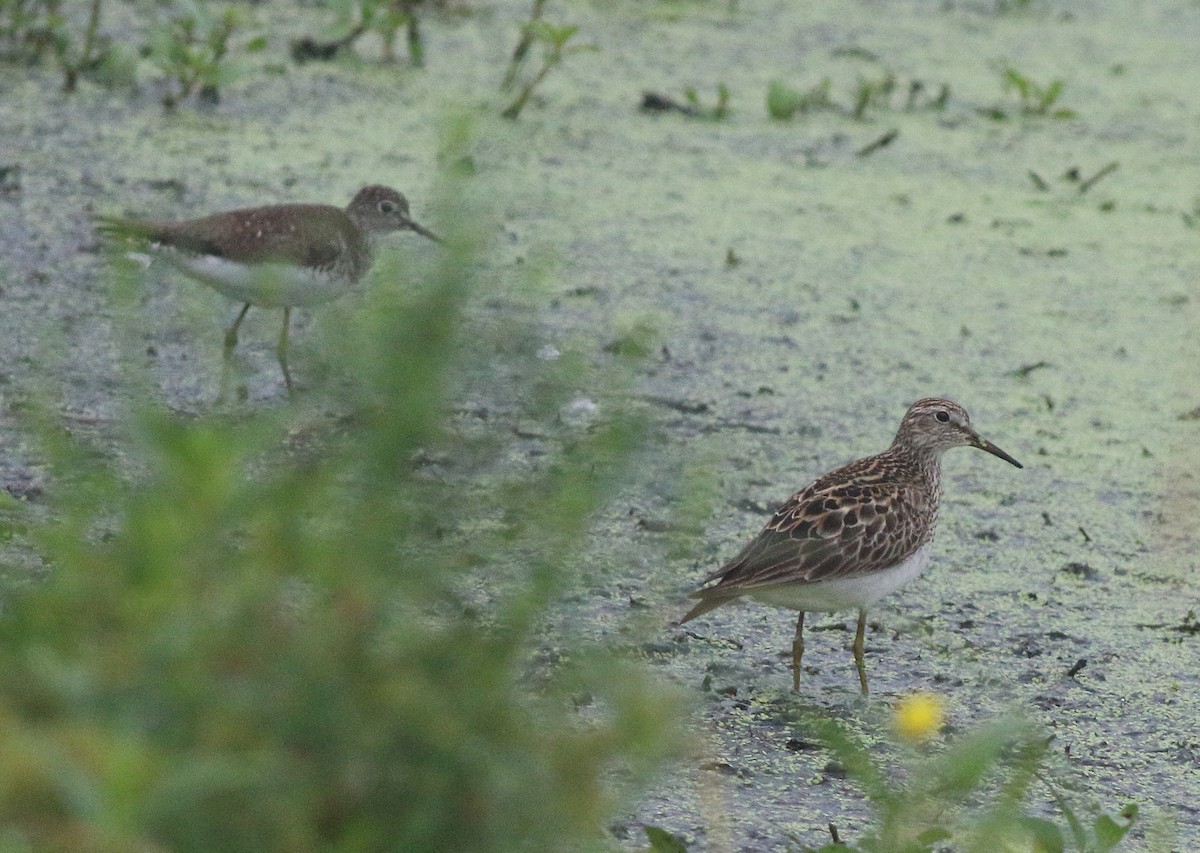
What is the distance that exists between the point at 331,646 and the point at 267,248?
401 centimetres

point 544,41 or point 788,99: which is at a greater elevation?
point 544,41

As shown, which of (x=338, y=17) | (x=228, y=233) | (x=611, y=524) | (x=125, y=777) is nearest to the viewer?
(x=125, y=777)

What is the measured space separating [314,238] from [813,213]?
8.81 ft

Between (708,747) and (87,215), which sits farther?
(87,215)

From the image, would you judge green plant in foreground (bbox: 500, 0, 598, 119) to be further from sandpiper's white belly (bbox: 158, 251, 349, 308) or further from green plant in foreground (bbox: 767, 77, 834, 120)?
sandpiper's white belly (bbox: 158, 251, 349, 308)

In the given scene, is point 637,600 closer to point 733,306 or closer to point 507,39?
point 733,306

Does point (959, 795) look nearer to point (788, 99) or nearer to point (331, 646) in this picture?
point (331, 646)

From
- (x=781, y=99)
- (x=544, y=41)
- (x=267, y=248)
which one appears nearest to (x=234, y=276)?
(x=267, y=248)

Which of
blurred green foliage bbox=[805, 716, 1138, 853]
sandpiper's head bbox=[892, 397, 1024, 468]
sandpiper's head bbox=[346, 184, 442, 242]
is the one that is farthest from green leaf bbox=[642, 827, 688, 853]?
sandpiper's head bbox=[346, 184, 442, 242]

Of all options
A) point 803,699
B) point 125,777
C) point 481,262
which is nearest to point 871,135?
point 803,699

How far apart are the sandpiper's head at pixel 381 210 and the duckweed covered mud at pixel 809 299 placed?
1.26ft

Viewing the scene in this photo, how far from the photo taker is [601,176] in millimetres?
8102

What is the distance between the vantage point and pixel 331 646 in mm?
1950

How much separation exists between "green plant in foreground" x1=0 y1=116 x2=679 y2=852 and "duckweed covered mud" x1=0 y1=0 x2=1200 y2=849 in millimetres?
173
